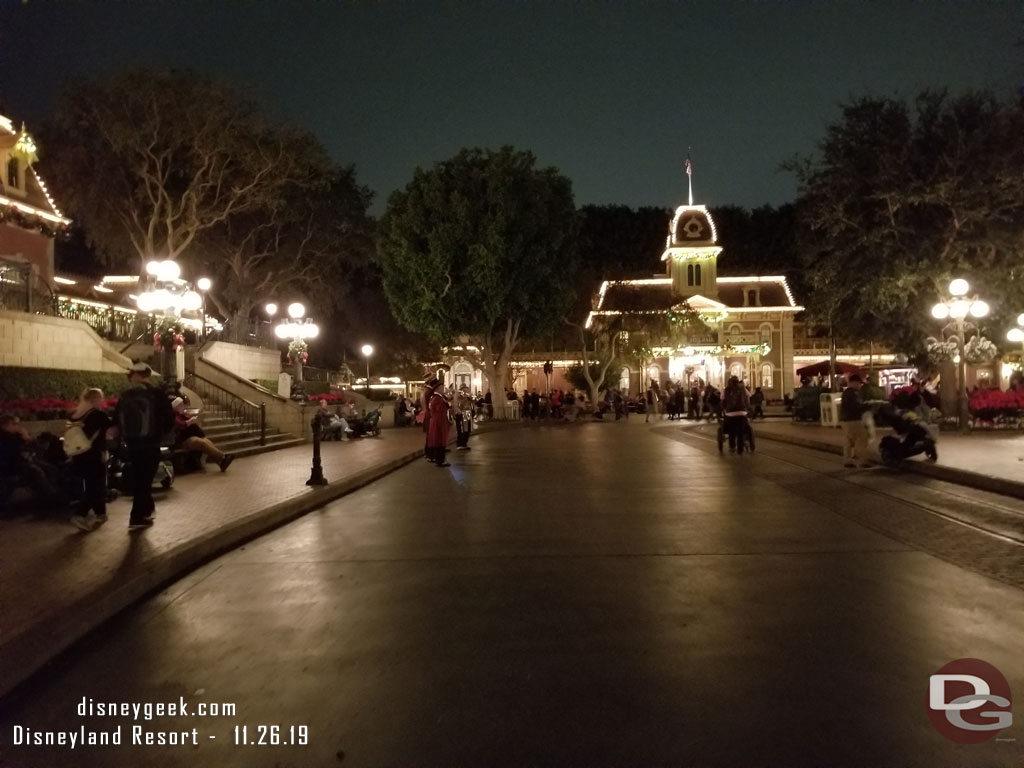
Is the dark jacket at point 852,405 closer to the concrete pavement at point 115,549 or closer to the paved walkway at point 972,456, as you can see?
the paved walkway at point 972,456

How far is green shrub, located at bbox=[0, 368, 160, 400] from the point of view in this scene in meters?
16.0

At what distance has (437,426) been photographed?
747 inches

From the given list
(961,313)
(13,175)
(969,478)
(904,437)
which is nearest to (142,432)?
(969,478)

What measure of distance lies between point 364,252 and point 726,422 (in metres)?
29.4

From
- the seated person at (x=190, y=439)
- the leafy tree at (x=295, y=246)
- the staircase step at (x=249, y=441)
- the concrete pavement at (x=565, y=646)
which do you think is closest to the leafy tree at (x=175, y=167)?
the leafy tree at (x=295, y=246)

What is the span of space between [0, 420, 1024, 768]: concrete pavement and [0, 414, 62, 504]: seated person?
320cm

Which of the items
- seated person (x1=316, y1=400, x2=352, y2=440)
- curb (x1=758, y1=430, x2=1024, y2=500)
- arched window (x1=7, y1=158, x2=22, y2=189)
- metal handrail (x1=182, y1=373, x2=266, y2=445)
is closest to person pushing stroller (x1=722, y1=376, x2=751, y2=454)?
curb (x1=758, y1=430, x2=1024, y2=500)

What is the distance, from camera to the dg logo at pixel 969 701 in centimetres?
439

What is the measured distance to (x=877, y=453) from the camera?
58.5 feet

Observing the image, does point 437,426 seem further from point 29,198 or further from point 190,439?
point 29,198

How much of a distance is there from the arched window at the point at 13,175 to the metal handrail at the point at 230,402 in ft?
35.1

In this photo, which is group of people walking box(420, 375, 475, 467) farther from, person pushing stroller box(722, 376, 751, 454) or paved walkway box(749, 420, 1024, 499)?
paved walkway box(749, 420, 1024, 499)

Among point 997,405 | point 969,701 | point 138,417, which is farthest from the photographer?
point 997,405

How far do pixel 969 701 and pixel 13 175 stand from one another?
31.9 meters
